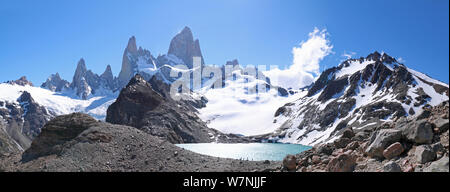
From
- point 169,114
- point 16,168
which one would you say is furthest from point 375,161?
point 169,114

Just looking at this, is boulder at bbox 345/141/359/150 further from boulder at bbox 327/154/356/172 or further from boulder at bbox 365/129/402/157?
boulder at bbox 327/154/356/172

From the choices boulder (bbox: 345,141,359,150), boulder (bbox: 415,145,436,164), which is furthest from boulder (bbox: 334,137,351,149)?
boulder (bbox: 415,145,436,164)

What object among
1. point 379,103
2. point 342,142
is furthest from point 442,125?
point 379,103

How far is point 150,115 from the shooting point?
570 feet

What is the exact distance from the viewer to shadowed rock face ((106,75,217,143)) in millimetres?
166250

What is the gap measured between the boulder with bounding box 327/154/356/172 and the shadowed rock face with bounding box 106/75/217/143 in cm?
15075

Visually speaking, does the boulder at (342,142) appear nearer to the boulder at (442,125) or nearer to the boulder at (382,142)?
the boulder at (382,142)

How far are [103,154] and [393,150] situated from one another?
19.9m

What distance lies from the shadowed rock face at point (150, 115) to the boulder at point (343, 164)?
151 metres

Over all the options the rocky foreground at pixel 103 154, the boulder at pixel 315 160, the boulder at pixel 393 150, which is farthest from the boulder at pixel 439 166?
the rocky foreground at pixel 103 154

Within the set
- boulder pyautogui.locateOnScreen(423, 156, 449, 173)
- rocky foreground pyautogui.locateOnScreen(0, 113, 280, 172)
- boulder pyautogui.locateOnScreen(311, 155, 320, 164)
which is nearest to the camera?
boulder pyautogui.locateOnScreen(423, 156, 449, 173)

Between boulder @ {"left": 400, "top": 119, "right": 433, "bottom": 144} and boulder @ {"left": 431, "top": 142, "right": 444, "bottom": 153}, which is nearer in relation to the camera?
boulder @ {"left": 431, "top": 142, "right": 444, "bottom": 153}
